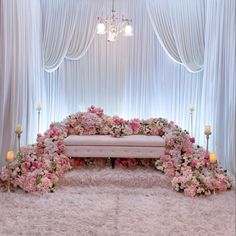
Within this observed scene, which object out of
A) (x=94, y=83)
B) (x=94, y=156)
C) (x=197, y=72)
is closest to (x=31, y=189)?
(x=94, y=156)

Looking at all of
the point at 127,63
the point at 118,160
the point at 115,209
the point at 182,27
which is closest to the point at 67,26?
the point at 127,63

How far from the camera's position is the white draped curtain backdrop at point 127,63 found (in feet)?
13.8

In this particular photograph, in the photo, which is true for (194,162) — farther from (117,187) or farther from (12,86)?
(12,86)

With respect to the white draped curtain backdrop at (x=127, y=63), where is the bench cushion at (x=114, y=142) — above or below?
below

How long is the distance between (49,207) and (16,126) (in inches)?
57.2

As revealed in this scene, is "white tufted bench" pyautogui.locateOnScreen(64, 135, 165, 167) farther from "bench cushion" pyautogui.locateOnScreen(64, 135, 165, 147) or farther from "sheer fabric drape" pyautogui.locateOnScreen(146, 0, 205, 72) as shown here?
"sheer fabric drape" pyautogui.locateOnScreen(146, 0, 205, 72)

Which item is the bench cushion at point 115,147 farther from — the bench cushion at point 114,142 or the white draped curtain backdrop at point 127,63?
the white draped curtain backdrop at point 127,63

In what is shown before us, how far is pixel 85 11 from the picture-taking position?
4797 mm

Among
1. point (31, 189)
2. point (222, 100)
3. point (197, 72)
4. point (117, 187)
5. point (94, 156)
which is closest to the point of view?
point (31, 189)

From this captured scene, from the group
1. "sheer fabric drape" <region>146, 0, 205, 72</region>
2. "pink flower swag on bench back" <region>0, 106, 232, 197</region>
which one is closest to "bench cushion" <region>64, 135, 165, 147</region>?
"pink flower swag on bench back" <region>0, 106, 232, 197</region>

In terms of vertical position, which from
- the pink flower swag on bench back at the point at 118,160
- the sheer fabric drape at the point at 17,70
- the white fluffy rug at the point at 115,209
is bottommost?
the white fluffy rug at the point at 115,209

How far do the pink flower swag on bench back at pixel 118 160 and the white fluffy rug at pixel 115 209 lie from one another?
4.8 inches

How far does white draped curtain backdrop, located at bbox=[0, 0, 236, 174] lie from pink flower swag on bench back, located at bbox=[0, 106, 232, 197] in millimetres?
623

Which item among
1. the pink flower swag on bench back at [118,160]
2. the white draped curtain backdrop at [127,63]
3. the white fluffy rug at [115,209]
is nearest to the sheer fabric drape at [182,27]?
the white draped curtain backdrop at [127,63]
